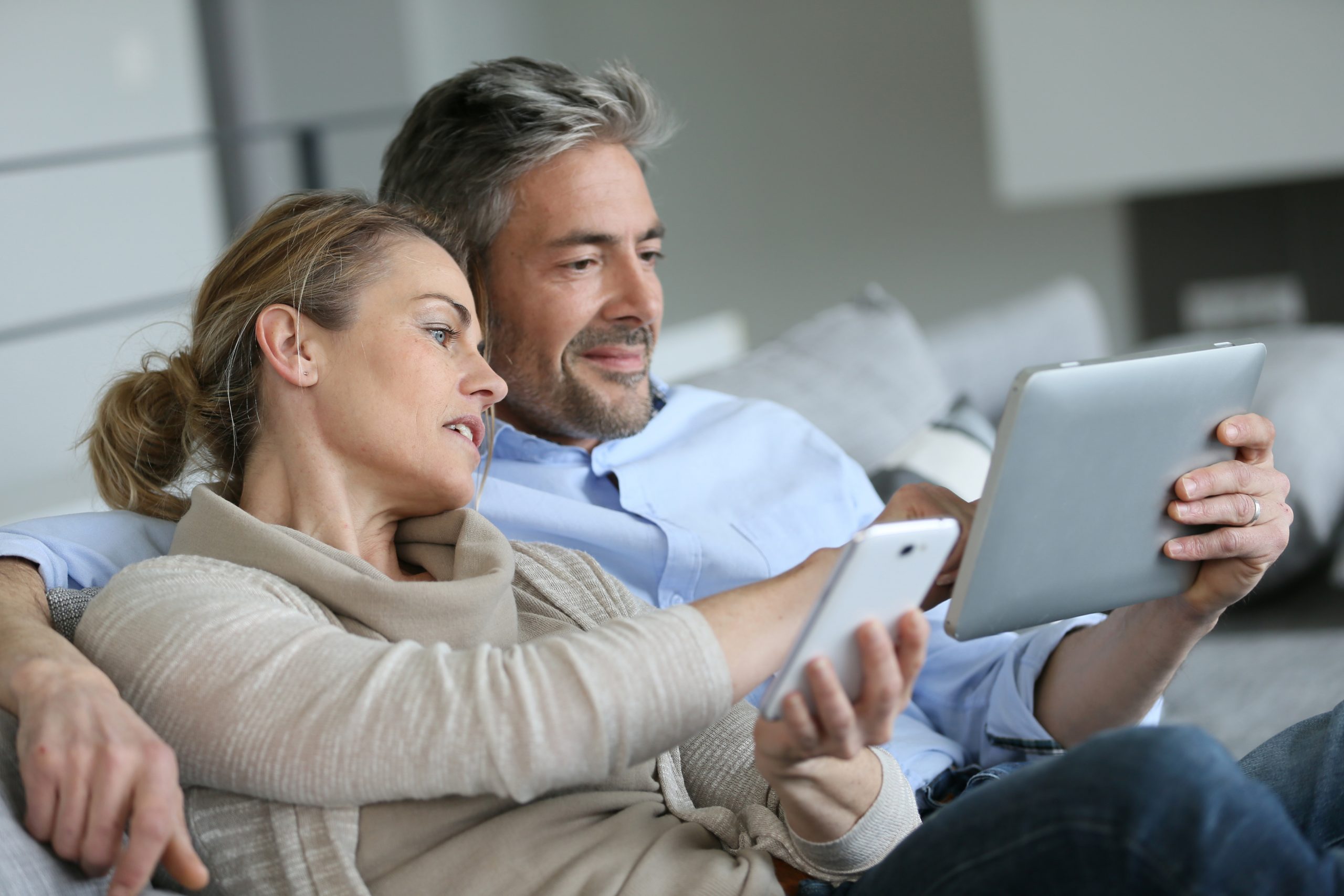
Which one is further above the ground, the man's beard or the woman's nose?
the woman's nose

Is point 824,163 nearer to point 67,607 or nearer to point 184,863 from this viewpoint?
point 67,607

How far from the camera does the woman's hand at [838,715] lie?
2.75 feet

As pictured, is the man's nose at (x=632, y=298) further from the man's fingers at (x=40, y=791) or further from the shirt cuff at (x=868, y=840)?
the man's fingers at (x=40, y=791)

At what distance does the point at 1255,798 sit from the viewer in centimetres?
78

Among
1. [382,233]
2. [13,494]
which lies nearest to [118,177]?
[13,494]

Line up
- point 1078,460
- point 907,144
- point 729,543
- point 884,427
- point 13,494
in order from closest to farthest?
point 1078,460, point 729,543, point 884,427, point 13,494, point 907,144

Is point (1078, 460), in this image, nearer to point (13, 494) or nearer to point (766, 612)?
point (766, 612)

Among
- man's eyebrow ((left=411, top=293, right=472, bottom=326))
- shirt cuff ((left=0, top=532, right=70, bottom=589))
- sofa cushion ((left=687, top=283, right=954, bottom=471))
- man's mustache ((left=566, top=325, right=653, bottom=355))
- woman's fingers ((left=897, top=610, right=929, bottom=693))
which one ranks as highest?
man's eyebrow ((left=411, top=293, right=472, bottom=326))

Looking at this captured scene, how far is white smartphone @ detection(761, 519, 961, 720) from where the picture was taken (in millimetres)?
798

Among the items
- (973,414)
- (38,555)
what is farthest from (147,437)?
(973,414)

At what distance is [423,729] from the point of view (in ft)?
2.68

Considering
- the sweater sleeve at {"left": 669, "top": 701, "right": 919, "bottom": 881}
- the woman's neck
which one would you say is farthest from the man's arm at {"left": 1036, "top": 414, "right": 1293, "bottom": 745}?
the woman's neck

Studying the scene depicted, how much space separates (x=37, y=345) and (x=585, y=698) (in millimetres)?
2920

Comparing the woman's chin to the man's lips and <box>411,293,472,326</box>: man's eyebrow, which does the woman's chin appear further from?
the man's lips
